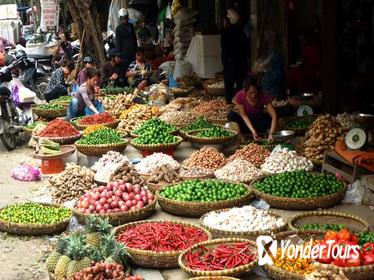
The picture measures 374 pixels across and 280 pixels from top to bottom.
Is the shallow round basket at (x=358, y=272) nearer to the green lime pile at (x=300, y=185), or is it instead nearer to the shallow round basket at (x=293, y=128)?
the green lime pile at (x=300, y=185)

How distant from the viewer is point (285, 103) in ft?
33.0

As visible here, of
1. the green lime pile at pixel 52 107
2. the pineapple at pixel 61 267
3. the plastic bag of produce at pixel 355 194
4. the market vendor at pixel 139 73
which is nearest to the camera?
the pineapple at pixel 61 267

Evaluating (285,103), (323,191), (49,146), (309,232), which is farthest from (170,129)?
(309,232)

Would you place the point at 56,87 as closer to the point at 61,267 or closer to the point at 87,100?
the point at 87,100

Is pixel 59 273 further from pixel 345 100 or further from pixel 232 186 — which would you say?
pixel 345 100

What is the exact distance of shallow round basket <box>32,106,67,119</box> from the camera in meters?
11.0

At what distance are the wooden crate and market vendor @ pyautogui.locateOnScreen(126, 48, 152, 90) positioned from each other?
21.6 feet

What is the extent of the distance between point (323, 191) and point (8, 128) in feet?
17.7

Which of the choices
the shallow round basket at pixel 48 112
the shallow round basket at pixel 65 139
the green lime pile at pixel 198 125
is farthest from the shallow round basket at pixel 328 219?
the shallow round basket at pixel 48 112

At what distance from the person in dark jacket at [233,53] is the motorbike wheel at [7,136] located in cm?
361

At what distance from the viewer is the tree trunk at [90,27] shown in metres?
14.7

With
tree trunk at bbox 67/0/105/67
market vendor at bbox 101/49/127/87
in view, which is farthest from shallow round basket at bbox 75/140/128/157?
tree trunk at bbox 67/0/105/67

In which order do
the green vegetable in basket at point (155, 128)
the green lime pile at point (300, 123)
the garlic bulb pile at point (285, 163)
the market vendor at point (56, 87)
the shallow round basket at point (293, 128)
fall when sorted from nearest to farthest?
the garlic bulb pile at point (285, 163) < the green vegetable in basket at point (155, 128) < the shallow round basket at point (293, 128) < the green lime pile at point (300, 123) < the market vendor at point (56, 87)

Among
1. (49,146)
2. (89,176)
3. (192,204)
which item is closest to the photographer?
(192,204)
